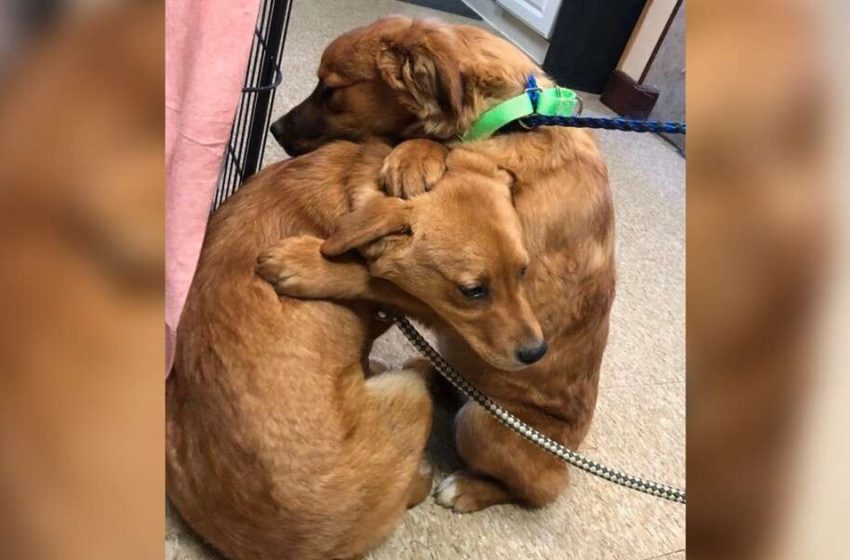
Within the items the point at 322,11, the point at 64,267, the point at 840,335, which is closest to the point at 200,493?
Result: the point at 64,267

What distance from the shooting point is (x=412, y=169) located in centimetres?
134

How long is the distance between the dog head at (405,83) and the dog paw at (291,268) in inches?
15.1

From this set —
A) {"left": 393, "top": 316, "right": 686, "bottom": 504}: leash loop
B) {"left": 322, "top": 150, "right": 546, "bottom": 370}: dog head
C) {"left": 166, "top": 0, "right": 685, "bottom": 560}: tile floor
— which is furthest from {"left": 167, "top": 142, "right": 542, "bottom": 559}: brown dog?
{"left": 166, "top": 0, "right": 685, "bottom": 560}: tile floor

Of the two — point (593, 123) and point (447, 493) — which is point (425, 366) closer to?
point (447, 493)

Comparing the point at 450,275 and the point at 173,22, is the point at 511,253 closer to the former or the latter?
the point at 450,275

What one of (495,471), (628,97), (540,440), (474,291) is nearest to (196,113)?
(474,291)

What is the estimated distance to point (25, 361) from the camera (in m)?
0.27

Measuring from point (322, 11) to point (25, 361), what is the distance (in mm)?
3801

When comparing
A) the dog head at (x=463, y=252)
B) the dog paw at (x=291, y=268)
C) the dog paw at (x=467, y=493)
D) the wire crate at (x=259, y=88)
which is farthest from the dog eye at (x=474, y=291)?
the wire crate at (x=259, y=88)

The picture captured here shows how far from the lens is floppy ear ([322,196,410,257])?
1.23m

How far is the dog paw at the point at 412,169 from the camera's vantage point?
4.33ft

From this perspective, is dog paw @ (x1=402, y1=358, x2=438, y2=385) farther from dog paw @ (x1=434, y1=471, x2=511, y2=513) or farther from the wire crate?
the wire crate

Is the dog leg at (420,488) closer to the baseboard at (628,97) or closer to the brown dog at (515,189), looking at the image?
the brown dog at (515,189)

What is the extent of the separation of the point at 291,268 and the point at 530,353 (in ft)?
1.49
